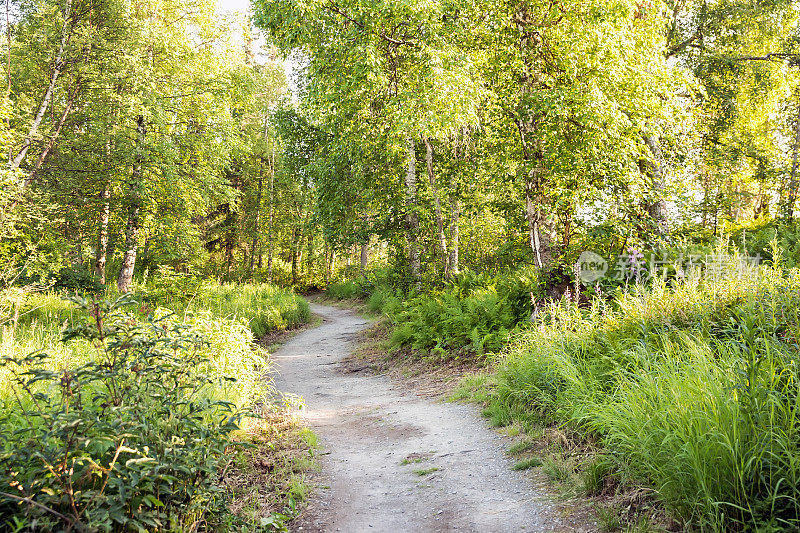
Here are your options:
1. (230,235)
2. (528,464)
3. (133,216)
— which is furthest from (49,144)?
(230,235)

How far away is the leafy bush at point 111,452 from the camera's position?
2.42m

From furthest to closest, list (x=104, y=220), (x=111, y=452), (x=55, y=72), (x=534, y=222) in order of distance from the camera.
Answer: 1. (x=104, y=220)
2. (x=55, y=72)
3. (x=534, y=222)
4. (x=111, y=452)

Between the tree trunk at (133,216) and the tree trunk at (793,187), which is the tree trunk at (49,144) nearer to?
the tree trunk at (133,216)

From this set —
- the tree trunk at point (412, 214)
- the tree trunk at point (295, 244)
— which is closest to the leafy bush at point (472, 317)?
the tree trunk at point (412, 214)

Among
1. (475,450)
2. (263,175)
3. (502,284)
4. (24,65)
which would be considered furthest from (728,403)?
(263,175)

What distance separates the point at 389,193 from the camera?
13.4 metres

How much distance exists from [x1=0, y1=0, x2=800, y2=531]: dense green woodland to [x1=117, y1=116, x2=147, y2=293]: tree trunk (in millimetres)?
88

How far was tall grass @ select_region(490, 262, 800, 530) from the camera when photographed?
2598 millimetres

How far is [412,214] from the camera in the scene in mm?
13273

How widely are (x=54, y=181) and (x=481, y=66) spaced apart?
11099 mm

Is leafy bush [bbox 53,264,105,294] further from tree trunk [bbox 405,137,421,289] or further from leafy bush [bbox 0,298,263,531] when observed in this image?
leafy bush [bbox 0,298,263,531]

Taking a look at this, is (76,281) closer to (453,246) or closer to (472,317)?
(453,246)

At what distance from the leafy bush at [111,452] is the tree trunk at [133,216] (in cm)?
1314

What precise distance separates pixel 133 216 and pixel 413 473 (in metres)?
14.7
